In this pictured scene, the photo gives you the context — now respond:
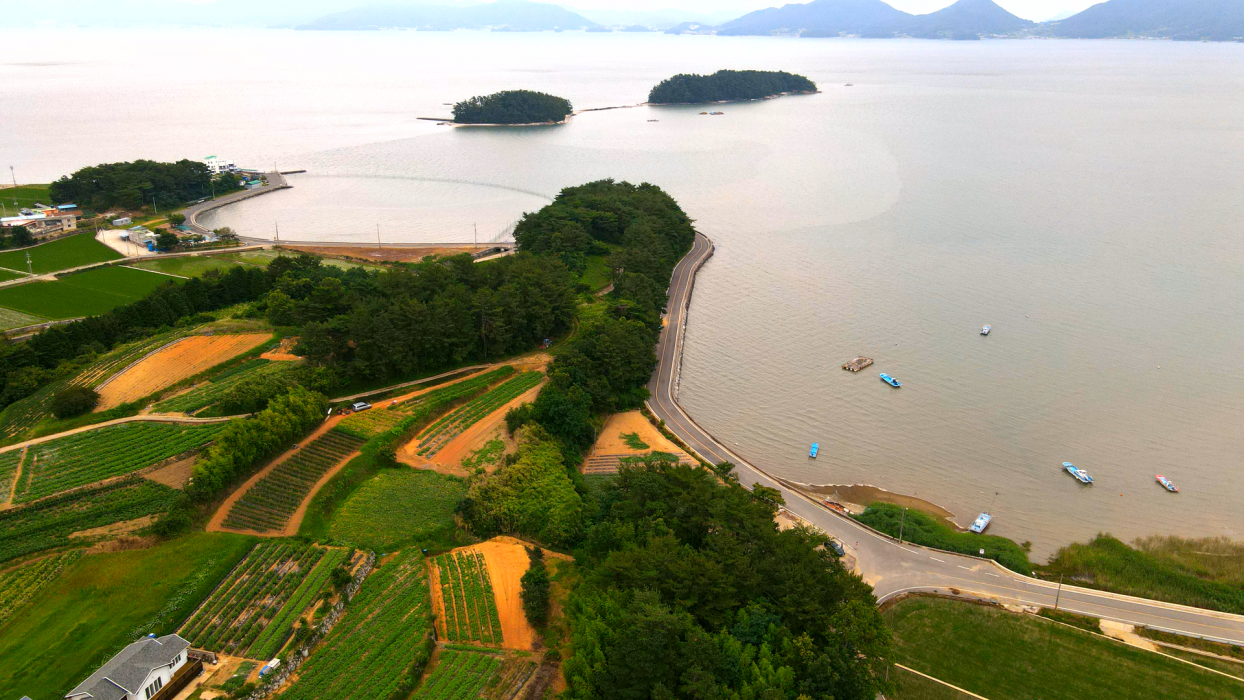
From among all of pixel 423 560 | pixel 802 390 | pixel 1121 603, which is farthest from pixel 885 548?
pixel 423 560

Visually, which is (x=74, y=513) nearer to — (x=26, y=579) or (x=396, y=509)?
(x=26, y=579)

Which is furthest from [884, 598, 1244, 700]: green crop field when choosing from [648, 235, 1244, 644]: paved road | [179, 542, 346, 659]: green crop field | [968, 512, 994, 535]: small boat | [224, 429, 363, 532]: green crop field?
[224, 429, 363, 532]: green crop field

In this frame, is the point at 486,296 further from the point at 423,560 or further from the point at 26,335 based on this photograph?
the point at 26,335

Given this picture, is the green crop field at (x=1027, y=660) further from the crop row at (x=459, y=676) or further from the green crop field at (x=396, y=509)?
the green crop field at (x=396, y=509)

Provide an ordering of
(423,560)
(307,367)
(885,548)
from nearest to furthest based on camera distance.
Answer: (423,560) → (885,548) → (307,367)

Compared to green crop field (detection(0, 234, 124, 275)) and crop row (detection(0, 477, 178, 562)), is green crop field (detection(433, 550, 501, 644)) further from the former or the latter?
green crop field (detection(0, 234, 124, 275))

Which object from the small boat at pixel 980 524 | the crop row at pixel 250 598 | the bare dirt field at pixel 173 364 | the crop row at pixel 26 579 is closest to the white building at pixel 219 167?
the bare dirt field at pixel 173 364
